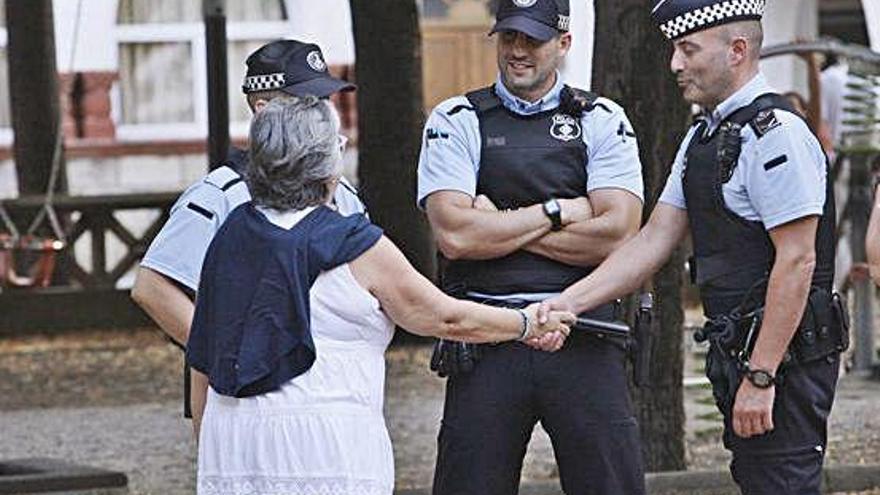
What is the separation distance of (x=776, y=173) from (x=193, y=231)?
5.37 ft

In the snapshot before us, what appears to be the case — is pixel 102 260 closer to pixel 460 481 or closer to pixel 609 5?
pixel 609 5

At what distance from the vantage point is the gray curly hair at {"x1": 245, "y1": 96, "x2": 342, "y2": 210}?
6.45 meters

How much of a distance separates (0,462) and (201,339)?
18.1ft

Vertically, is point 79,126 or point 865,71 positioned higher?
point 865,71

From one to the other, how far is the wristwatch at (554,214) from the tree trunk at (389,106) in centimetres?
1055

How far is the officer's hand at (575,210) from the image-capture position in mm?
7660

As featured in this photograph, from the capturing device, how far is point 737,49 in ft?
23.5

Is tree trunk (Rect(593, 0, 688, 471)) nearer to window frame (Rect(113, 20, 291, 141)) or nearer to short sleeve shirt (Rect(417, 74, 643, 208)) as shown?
short sleeve shirt (Rect(417, 74, 643, 208))

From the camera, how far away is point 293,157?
643 centimetres

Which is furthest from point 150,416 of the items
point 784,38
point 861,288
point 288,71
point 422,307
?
point 784,38

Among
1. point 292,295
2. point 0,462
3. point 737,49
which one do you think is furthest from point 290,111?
point 0,462

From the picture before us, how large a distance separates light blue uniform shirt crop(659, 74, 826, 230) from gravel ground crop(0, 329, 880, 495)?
5.02 metres

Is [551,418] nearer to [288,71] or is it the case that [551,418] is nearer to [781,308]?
[781,308]

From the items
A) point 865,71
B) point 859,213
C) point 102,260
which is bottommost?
point 102,260
